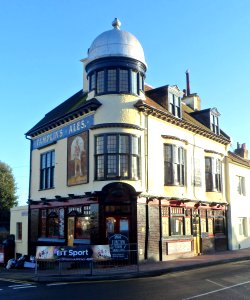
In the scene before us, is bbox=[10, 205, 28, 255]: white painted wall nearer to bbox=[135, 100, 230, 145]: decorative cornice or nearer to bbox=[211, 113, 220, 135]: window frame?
bbox=[135, 100, 230, 145]: decorative cornice

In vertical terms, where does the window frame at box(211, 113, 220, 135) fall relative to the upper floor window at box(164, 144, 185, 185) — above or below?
above

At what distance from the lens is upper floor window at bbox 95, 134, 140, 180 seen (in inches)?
786

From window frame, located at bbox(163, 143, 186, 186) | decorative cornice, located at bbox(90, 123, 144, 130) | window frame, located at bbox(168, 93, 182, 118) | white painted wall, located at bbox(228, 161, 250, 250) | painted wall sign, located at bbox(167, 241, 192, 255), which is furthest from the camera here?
white painted wall, located at bbox(228, 161, 250, 250)

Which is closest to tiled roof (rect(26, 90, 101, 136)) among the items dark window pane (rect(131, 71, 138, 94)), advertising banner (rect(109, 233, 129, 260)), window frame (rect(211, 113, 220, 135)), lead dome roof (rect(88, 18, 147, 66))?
dark window pane (rect(131, 71, 138, 94))

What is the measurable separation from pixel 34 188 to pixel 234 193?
15.6 metres

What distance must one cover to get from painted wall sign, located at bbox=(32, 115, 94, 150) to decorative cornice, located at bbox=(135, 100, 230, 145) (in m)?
2.97

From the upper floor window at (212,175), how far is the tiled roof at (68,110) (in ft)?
33.4

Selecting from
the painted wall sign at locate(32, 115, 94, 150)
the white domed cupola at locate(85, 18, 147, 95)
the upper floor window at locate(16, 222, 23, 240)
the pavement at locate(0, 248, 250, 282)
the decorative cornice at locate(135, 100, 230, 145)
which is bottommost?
the pavement at locate(0, 248, 250, 282)

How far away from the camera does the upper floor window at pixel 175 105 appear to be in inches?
967

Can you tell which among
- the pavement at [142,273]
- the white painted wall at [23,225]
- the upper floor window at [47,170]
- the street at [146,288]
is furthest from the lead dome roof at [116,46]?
the white painted wall at [23,225]

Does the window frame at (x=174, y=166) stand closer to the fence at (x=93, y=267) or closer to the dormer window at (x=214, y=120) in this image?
the fence at (x=93, y=267)

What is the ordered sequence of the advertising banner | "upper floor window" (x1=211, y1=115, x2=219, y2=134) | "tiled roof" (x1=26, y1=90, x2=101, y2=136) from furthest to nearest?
"upper floor window" (x1=211, y1=115, x2=219, y2=134), "tiled roof" (x1=26, y1=90, x2=101, y2=136), the advertising banner

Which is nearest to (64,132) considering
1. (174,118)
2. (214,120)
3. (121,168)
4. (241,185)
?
(121,168)

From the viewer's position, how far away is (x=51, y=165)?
81.3ft
